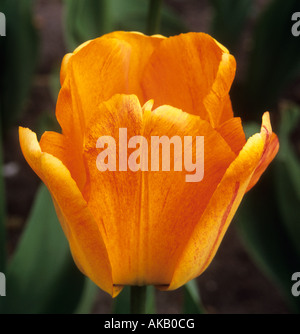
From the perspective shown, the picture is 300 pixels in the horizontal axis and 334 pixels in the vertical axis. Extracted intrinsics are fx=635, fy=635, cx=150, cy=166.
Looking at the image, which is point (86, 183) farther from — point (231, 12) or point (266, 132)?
point (231, 12)

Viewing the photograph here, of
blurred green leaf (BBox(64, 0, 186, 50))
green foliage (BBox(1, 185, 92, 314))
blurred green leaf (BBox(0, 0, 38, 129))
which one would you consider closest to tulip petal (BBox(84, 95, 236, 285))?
green foliage (BBox(1, 185, 92, 314))

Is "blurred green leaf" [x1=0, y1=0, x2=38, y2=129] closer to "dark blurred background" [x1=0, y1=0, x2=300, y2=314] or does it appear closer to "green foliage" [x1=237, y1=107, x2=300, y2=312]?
"dark blurred background" [x1=0, y1=0, x2=300, y2=314]

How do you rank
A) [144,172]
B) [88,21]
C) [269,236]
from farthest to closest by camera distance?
[88,21] < [269,236] < [144,172]

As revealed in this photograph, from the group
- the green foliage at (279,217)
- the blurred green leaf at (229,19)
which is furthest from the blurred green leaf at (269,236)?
the blurred green leaf at (229,19)

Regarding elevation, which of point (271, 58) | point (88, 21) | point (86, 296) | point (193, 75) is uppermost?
point (193, 75)

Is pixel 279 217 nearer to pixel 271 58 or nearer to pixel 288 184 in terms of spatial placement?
pixel 288 184

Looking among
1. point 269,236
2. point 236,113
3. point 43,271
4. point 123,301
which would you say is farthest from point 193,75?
point 236,113
